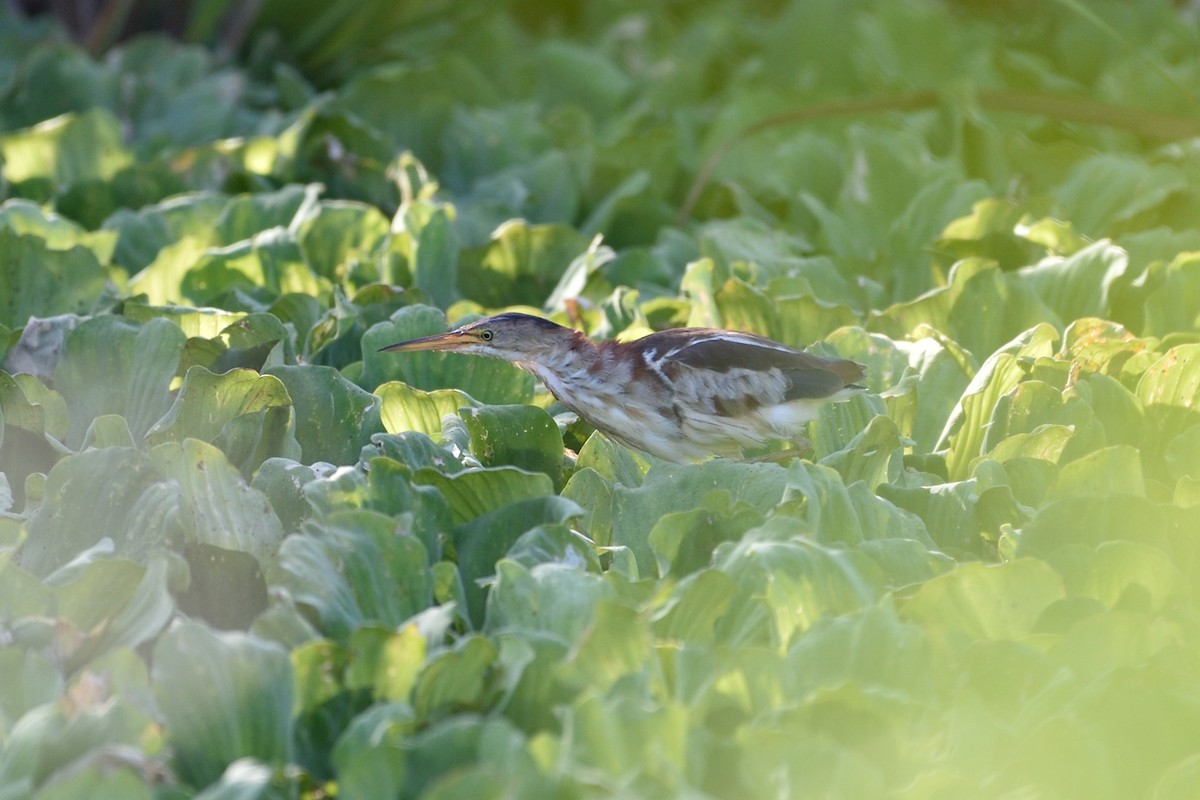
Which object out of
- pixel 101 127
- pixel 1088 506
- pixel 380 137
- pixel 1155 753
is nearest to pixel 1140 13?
pixel 380 137

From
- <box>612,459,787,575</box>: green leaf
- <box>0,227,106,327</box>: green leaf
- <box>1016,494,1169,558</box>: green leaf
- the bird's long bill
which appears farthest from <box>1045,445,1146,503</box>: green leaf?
<box>0,227,106,327</box>: green leaf

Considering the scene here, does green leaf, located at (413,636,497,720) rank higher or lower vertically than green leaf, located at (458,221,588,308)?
higher

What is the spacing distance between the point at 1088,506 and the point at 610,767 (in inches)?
36.4

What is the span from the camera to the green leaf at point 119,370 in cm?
275

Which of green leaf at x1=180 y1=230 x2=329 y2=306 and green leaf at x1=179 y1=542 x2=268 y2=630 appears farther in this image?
green leaf at x1=180 y1=230 x2=329 y2=306

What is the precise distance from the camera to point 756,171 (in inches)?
185

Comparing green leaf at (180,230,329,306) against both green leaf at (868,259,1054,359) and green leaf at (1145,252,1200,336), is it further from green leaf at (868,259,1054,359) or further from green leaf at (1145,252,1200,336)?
green leaf at (1145,252,1200,336)

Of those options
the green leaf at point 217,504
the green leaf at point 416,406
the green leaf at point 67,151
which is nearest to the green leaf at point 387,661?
the green leaf at point 217,504

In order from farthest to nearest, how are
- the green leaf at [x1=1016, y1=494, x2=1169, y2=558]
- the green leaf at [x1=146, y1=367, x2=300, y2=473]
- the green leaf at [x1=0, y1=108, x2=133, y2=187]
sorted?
the green leaf at [x1=0, y1=108, x2=133, y2=187], the green leaf at [x1=146, y1=367, x2=300, y2=473], the green leaf at [x1=1016, y1=494, x2=1169, y2=558]

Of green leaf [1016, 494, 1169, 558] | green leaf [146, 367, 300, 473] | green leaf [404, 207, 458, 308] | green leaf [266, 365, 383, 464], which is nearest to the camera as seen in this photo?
green leaf [1016, 494, 1169, 558]

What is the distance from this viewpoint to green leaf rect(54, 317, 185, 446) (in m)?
2.75

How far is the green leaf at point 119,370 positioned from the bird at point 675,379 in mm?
432

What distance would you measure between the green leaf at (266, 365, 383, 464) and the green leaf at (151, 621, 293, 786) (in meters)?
0.83

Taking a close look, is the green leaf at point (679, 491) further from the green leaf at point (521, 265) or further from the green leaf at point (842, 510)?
the green leaf at point (521, 265)
